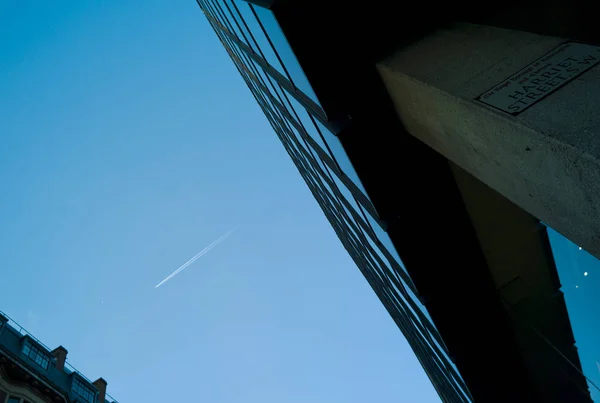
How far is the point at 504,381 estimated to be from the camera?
987cm

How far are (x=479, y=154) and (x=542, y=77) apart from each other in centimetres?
74

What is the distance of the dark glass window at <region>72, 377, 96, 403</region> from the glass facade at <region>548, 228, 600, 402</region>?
3161 cm

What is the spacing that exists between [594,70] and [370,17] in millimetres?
2808

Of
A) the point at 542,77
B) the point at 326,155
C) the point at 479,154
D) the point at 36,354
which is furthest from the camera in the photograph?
the point at 36,354

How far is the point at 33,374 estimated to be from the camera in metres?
23.9

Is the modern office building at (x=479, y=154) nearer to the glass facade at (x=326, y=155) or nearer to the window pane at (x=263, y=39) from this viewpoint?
the glass facade at (x=326, y=155)

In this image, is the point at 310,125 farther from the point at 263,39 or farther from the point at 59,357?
the point at 59,357

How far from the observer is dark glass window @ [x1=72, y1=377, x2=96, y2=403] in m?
28.9

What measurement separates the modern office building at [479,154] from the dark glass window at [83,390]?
1122 inches

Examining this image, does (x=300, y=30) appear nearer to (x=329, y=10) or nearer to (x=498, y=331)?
(x=329, y=10)

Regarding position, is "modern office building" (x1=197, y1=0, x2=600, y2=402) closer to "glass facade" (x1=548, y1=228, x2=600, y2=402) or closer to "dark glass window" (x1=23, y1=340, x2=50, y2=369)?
"glass facade" (x1=548, y1=228, x2=600, y2=402)

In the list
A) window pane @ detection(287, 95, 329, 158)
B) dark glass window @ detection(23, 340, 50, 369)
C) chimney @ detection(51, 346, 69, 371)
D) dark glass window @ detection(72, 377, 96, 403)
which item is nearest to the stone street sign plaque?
window pane @ detection(287, 95, 329, 158)

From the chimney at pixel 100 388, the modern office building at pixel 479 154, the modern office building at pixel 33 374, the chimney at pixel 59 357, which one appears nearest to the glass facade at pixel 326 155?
the modern office building at pixel 479 154

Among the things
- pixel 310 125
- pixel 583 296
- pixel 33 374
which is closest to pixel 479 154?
pixel 583 296
